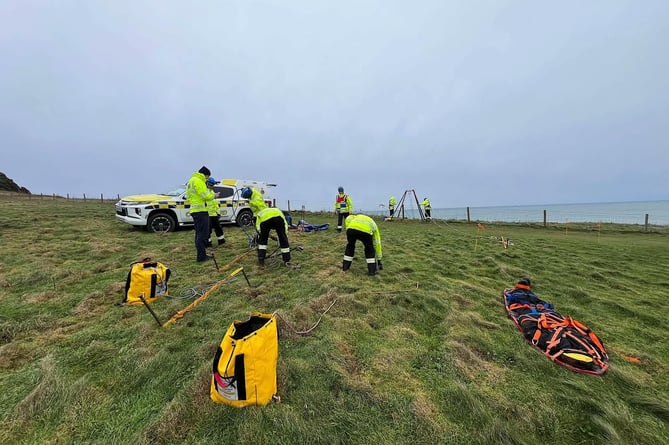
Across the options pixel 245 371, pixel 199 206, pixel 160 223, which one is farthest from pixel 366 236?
pixel 160 223

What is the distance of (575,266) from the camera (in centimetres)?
599

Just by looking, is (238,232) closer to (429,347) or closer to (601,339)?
(429,347)

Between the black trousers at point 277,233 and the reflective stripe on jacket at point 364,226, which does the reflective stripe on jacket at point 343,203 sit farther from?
the reflective stripe on jacket at point 364,226

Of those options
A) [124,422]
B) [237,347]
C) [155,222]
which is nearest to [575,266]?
[237,347]

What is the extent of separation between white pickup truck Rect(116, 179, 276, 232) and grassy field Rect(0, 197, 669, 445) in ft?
11.0

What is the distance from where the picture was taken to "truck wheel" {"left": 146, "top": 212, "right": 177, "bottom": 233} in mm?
8500

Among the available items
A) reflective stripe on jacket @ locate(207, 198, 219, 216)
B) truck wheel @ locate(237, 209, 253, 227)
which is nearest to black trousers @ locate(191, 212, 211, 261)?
reflective stripe on jacket @ locate(207, 198, 219, 216)

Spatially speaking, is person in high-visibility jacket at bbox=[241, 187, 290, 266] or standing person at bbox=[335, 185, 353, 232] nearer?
person in high-visibility jacket at bbox=[241, 187, 290, 266]

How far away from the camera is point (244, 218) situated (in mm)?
10430

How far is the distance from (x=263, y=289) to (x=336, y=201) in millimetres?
6599

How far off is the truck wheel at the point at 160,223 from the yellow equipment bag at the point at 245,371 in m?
8.24

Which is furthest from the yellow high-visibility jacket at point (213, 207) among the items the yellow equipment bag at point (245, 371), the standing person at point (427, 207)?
the standing person at point (427, 207)

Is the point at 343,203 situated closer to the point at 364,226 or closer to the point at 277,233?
the point at 277,233

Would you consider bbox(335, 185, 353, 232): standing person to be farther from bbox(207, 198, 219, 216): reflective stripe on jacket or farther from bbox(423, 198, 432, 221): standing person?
bbox(423, 198, 432, 221): standing person
